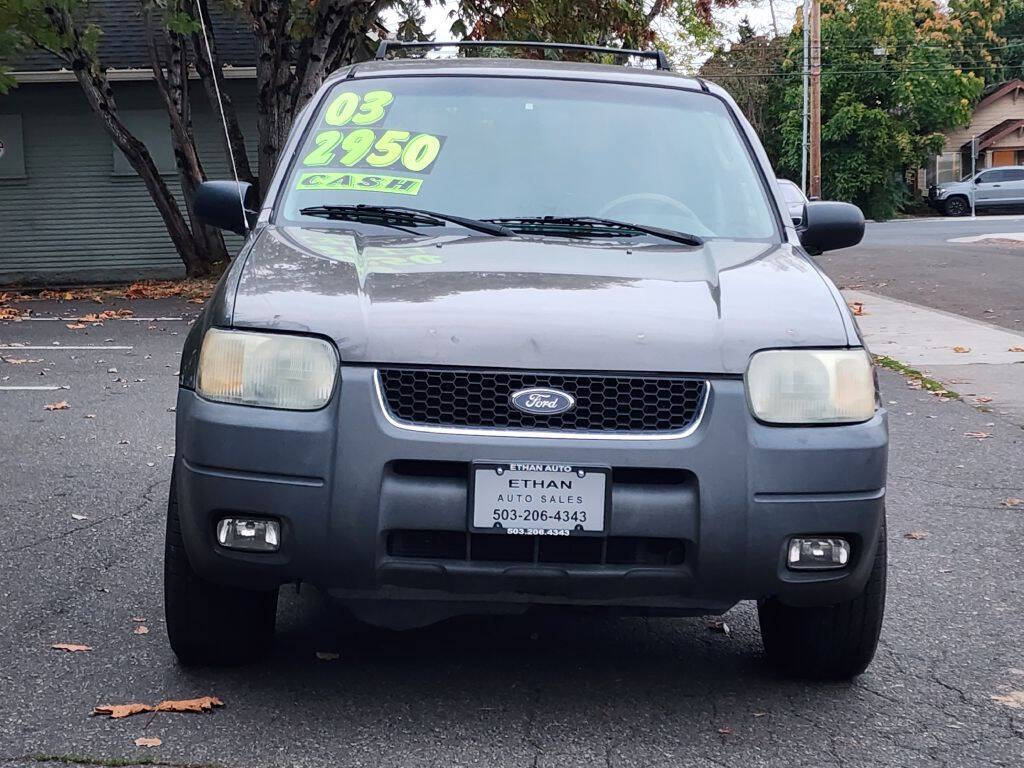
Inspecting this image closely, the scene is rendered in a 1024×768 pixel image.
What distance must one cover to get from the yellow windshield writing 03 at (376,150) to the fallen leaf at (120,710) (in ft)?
6.00

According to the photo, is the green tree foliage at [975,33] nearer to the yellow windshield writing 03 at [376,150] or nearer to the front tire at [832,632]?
the yellow windshield writing 03 at [376,150]

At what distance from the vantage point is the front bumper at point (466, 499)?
3207 mm

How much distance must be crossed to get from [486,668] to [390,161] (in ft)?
5.36

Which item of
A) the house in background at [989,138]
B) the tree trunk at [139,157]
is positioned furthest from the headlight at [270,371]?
the house in background at [989,138]

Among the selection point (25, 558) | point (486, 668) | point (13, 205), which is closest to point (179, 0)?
point (13, 205)

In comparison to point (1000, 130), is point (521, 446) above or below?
below

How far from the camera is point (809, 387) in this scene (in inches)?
132

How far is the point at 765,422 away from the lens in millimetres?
3303

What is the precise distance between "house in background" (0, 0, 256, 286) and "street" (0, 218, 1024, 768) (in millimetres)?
17547

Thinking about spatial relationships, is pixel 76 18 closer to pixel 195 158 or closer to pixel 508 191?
pixel 195 158

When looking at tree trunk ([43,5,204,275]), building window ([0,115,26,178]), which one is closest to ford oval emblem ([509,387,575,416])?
tree trunk ([43,5,204,275])

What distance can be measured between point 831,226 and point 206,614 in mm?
2396

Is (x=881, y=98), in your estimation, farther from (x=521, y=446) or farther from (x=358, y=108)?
(x=521, y=446)

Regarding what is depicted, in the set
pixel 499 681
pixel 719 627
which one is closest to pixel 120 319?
pixel 719 627
